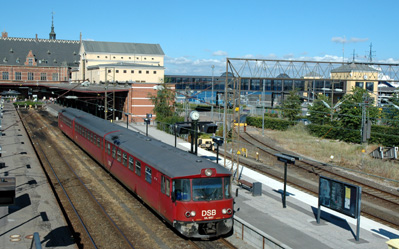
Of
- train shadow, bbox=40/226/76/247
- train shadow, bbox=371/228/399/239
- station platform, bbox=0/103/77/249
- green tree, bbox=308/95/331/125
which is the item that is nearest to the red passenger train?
train shadow, bbox=40/226/76/247

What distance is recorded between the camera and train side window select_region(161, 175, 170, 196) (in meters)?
15.7

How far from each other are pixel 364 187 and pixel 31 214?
1963 centimetres

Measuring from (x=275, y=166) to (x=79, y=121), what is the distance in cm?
1682

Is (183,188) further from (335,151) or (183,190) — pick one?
(335,151)

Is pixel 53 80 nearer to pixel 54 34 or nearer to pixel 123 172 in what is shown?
pixel 54 34

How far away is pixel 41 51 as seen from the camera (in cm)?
11175

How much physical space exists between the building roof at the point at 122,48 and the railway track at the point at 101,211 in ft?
191

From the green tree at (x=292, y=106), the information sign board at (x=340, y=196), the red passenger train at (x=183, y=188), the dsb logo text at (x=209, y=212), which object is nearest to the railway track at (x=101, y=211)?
the red passenger train at (x=183, y=188)

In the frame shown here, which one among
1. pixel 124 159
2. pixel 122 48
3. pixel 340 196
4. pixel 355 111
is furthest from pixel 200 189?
pixel 122 48

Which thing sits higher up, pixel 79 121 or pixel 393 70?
pixel 393 70

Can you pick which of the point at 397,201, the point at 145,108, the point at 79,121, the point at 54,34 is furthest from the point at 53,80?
the point at 397,201

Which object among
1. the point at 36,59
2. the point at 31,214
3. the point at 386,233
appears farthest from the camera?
the point at 36,59

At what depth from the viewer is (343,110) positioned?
1923 inches

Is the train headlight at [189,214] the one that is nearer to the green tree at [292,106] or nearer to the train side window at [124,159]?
the train side window at [124,159]
